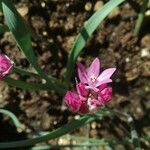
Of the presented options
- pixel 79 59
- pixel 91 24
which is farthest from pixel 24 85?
pixel 79 59

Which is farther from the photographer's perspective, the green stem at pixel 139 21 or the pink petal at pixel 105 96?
the green stem at pixel 139 21

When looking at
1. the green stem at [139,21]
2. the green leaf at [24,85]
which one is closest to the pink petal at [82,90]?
the green leaf at [24,85]

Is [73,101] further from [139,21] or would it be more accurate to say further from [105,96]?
[139,21]

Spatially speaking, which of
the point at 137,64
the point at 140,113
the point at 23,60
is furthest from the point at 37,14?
the point at 140,113

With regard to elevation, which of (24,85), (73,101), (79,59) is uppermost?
(79,59)

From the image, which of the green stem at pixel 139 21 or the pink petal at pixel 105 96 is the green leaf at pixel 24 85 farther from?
the green stem at pixel 139 21

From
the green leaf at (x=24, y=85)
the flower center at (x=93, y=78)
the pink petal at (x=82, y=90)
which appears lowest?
the pink petal at (x=82, y=90)
